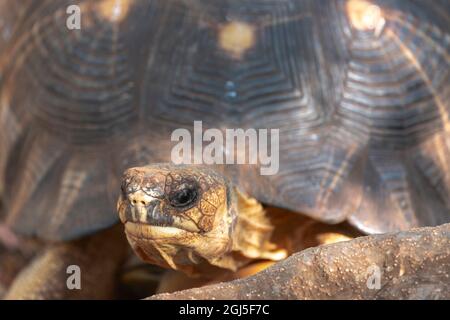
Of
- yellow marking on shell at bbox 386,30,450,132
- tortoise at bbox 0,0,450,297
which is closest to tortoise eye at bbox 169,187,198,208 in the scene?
tortoise at bbox 0,0,450,297

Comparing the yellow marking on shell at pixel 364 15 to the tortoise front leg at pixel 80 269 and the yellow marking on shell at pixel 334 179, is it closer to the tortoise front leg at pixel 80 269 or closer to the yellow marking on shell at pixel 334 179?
the yellow marking on shell at pixel 334 179

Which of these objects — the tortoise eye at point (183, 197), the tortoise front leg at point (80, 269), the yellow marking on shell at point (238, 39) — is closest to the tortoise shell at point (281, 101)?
the yellow marking on shell at point (238, 39)

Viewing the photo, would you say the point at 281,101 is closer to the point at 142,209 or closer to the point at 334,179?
the point at 334,179

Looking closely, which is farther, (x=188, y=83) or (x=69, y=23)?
(x=69, y=23)

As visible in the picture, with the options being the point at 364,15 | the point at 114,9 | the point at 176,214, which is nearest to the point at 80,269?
the point at 176,214

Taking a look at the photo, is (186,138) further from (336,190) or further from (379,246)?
(379,246)
